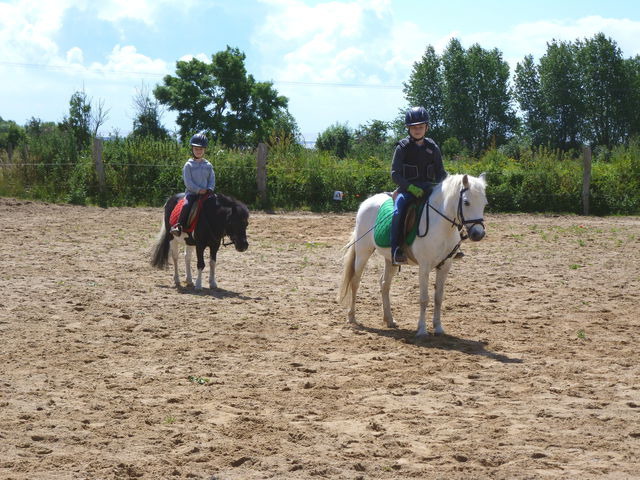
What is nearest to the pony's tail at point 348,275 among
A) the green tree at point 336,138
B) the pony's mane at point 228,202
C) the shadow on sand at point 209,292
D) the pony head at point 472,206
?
the pony head at point 472,206

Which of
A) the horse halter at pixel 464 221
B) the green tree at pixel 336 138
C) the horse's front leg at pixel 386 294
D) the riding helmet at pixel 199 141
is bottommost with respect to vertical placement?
the horse's front leg at pixel 386 294

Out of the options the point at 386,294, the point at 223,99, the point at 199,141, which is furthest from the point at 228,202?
the point at 223,99

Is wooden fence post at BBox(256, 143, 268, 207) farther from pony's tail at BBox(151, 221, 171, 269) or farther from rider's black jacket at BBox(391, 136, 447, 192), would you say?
rider's black jacket at BBox(391, 136, 447, 192)

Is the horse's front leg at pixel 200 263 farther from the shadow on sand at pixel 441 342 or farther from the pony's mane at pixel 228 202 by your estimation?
the shadow on sand at pixel 441 342

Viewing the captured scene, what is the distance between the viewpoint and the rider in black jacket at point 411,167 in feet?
27.6

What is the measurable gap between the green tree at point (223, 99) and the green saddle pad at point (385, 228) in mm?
43588

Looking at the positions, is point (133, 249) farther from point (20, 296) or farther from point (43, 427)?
point (43, 427)

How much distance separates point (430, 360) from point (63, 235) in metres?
11.1

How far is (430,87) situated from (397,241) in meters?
63.2

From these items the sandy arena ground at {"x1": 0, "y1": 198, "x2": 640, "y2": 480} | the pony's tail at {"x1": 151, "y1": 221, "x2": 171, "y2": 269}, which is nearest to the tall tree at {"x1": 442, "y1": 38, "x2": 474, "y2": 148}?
the sandy arena ground at {"x1": 0, "y1": 198, "x2": 640, "y2": 480}

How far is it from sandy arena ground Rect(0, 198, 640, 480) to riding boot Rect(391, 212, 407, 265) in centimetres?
86

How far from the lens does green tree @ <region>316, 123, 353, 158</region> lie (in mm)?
48625

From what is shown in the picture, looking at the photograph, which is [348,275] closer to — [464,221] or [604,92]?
[464,221]

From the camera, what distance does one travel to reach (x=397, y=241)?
853 cm
